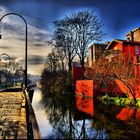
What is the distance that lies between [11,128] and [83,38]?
37654mm

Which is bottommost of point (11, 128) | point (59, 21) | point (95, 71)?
point (11, 128)

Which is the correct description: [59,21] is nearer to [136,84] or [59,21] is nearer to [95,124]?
[136,84]

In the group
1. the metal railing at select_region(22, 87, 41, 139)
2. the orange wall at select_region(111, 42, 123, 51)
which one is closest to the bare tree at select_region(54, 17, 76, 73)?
the orange wall at select_region(111, 42, 123, 51)

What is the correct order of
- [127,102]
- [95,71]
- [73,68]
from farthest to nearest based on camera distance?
[73,68] → [95,71] → [127,102]

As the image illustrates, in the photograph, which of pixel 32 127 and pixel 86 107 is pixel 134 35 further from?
pixel 32 127

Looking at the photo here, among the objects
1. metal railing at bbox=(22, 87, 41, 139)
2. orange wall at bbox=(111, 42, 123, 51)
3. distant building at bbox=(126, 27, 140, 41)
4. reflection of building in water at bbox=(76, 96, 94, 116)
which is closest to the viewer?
metal railing at bbox=(22, 87, 41, 139)

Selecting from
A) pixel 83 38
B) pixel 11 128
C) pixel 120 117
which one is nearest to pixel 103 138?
pixel 11 128

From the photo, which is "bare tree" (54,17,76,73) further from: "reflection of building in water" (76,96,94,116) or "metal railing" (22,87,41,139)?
"metal railing" (22,87,41,139)

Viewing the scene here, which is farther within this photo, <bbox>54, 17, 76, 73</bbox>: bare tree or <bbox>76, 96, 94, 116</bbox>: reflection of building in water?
<bbox>54, 17, 76, 73</bbox>: bare tree

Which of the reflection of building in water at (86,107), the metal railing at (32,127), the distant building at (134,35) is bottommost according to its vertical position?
the reflection of building in water at (86,107)

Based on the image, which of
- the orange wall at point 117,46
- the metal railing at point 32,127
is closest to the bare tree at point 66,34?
the orange wall at point 117,46

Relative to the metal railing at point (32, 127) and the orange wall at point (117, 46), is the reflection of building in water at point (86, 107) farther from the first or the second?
the orange wall at point (117, 46)

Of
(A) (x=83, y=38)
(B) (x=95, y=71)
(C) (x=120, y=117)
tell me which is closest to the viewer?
(C) (x=120, y=117)

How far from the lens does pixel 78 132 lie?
15.5m
